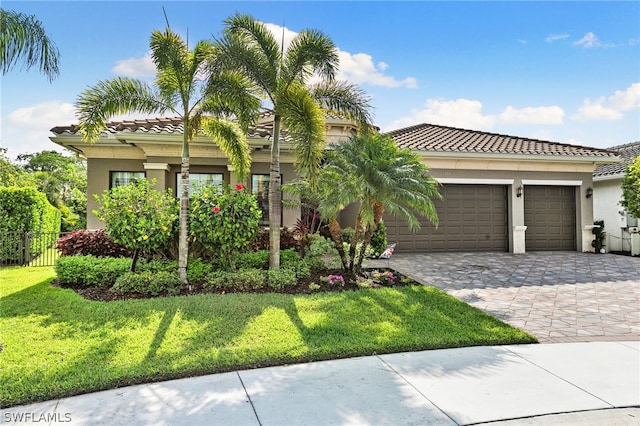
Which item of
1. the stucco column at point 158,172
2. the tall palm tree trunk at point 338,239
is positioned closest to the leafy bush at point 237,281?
→ the tall palm tree trunk at point 338,239

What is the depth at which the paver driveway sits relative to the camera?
6195mm

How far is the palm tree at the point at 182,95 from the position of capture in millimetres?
7742

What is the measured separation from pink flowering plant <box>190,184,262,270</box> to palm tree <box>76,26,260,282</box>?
0.37 meters

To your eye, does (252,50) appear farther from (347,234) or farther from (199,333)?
(199,333)

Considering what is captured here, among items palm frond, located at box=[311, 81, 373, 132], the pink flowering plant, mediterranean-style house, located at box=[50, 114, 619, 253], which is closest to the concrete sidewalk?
the pink flowering plant

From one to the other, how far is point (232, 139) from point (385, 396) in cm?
722

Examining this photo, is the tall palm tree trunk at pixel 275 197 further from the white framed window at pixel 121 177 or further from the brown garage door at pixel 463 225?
the brown garage door at pixel 463 225

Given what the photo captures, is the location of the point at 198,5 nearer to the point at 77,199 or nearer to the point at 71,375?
the point at 71,375

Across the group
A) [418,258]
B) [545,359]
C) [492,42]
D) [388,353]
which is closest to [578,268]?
[418,258]

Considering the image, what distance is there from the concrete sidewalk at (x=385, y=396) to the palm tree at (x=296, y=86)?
4498 mm

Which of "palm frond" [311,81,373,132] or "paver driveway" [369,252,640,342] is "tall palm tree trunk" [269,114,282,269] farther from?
"paver driveway" [369,252,640,342]

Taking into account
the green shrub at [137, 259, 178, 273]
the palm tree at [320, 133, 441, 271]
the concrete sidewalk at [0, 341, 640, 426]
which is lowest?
the concrete sidewalk at [0, 341, 640, 426]

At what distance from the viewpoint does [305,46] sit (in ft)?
26.7

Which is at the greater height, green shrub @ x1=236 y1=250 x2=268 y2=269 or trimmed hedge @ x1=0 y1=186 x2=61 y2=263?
trimmed hedge @ x1=0 y1=186 x2=61 y2=263
